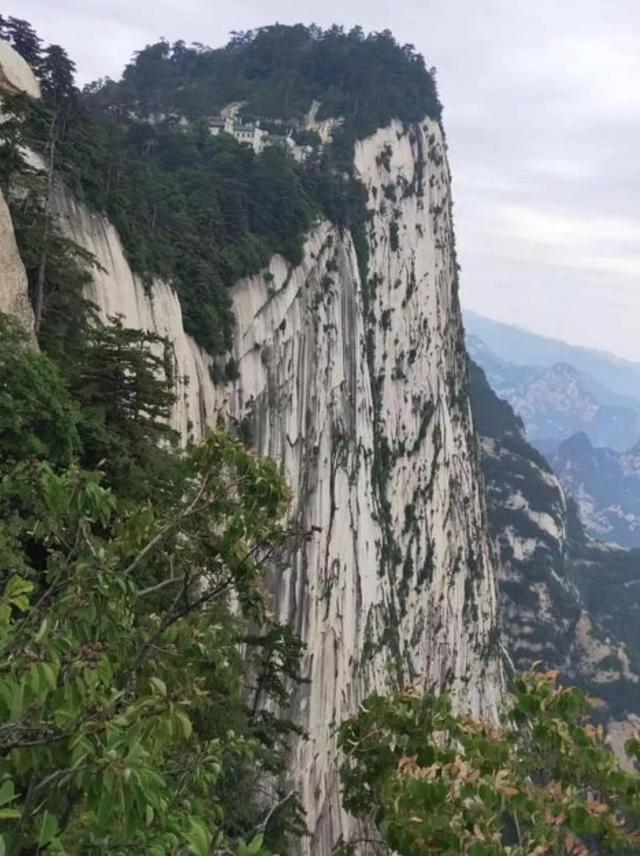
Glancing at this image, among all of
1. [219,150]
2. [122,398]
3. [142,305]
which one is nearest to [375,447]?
[219,150]

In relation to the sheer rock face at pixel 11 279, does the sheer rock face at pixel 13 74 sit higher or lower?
higher

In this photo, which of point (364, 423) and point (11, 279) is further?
point (364, 423)

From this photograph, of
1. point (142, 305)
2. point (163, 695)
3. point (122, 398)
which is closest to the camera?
point (163, 695)

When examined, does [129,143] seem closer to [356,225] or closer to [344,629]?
[356,225]

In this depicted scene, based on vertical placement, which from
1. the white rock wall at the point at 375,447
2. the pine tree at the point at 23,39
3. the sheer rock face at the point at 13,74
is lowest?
the white rock wall at the point at 375,447

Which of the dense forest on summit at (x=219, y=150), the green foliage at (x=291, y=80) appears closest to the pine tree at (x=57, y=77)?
the dense forest on summit at (x=219, y=150)

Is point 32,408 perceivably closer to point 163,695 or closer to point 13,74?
point 163,695

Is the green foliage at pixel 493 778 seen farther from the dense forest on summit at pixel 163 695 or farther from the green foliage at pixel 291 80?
the green foliage at pixel 291 80

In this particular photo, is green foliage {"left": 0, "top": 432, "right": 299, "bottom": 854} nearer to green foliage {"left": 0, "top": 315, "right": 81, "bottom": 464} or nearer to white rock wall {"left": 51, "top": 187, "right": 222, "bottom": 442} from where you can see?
green foliage {"left": 0, "top": 315, "right": 81, "bottom": 464}
